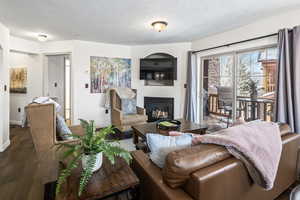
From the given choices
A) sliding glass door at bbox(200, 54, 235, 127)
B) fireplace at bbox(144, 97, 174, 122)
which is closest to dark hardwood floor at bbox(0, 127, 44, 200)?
fireplace at bbox(144, 97, 174, 122)

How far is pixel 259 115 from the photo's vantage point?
130 inches

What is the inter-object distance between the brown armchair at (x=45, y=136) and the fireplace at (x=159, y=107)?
289cm

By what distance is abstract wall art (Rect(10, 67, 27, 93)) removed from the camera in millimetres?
4577

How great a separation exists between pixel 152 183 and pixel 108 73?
3.82 m

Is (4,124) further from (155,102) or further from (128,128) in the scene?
(155,102)

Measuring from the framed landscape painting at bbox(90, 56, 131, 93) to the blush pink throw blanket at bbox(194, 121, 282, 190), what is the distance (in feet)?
12.1

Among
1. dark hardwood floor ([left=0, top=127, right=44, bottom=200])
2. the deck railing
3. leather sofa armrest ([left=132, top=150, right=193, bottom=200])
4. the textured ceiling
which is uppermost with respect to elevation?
the textured ceiling

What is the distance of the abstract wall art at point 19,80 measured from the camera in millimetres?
4577

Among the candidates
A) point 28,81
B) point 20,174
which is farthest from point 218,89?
point 28,81

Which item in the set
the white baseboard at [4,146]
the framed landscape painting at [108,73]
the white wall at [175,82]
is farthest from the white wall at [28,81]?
the white wall at [175,82]

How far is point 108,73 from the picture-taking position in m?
4.56

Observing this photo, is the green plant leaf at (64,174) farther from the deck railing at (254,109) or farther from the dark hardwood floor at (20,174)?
the deck railing at (254,109)

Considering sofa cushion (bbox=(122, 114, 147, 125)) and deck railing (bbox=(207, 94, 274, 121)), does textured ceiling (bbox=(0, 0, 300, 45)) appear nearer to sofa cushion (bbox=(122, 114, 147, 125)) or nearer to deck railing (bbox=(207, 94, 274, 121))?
deck railing (bbox=(207, 94, 274, 121))

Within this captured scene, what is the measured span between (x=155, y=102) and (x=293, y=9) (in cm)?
327
